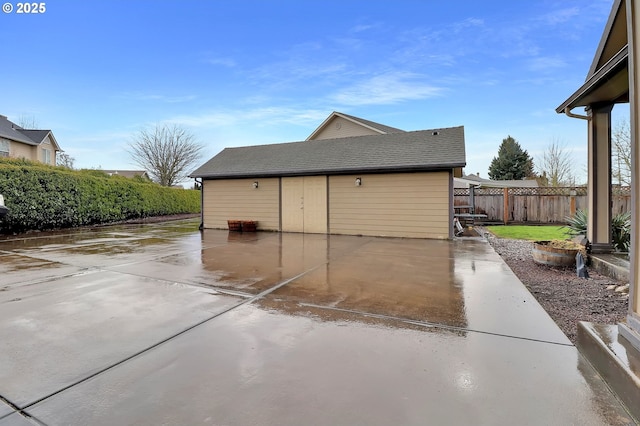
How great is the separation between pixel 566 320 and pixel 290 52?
1394 cm

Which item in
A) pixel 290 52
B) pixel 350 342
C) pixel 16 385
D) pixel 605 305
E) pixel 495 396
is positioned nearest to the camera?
pixel 495 396

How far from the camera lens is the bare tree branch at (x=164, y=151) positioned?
26.0m

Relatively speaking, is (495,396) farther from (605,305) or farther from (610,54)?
(610,54)

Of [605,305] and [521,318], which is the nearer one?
[521,318]

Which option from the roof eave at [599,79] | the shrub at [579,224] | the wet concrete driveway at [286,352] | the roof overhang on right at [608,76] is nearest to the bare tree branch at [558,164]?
the shrub at [579,224]

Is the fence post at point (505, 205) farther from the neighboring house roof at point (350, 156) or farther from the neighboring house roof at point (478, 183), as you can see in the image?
the neighboring house roof at point (350, 156)

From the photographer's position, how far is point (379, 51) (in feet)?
44.7

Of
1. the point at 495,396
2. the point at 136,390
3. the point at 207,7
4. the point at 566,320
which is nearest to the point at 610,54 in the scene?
the point at 566,320

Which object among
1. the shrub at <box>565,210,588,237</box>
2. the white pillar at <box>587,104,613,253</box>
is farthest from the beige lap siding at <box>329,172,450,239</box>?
the white pillar at <box>587,104,613,253</box>

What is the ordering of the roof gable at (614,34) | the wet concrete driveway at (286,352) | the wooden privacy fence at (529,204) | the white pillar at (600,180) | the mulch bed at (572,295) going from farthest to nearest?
the wooden privacy fence at (529,204)
the white pillar at (600,180)
the roof gable at (614,34)
the mulch bed at (572,295)
the wet concrete driveway at (286,352)

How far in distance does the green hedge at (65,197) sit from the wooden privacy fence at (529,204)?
1592 cm

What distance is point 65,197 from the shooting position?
41.5 ft

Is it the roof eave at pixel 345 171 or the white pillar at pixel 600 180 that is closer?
the white pillar at pixel 600 180

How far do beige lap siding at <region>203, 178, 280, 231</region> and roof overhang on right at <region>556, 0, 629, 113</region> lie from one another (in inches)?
340
